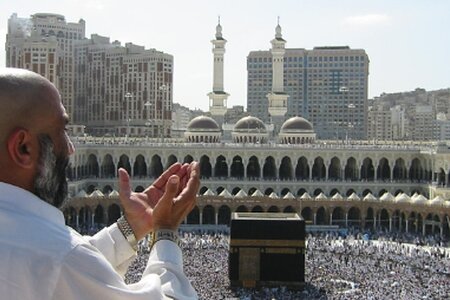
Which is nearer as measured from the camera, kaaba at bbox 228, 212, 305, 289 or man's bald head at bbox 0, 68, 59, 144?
man's bald head at bbox 0, 68, 59, 144

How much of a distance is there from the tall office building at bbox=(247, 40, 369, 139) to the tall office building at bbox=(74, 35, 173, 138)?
23818 mm

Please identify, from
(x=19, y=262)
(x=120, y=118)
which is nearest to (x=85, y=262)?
(x=19, y=262)

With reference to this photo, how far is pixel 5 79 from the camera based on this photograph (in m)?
1.71

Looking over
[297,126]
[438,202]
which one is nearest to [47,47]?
[297,126]

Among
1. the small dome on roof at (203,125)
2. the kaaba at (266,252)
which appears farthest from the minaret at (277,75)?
the kaaba at (266,252)

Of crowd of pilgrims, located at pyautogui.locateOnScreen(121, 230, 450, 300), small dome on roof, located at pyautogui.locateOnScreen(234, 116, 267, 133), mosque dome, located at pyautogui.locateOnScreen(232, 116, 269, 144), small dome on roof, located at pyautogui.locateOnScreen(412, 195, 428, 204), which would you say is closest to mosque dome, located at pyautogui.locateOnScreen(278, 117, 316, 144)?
mosque dome, located at pyautogui.locateOnScreen(232, 116, 269, 144)

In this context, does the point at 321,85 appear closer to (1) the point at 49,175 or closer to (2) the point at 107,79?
(2) the point at 107,79

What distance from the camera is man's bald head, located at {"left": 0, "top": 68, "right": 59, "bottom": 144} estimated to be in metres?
1.70

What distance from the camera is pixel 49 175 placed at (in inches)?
70.2

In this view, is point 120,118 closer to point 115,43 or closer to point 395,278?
point 115,43

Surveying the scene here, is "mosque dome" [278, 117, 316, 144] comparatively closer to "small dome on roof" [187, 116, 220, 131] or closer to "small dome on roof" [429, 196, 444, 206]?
"small dome on roof" [187, 116, 220, 131]

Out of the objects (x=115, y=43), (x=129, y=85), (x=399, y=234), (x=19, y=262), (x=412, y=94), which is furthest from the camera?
(x=412, y=94)

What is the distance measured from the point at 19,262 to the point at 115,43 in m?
87.3

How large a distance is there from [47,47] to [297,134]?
32655mm
